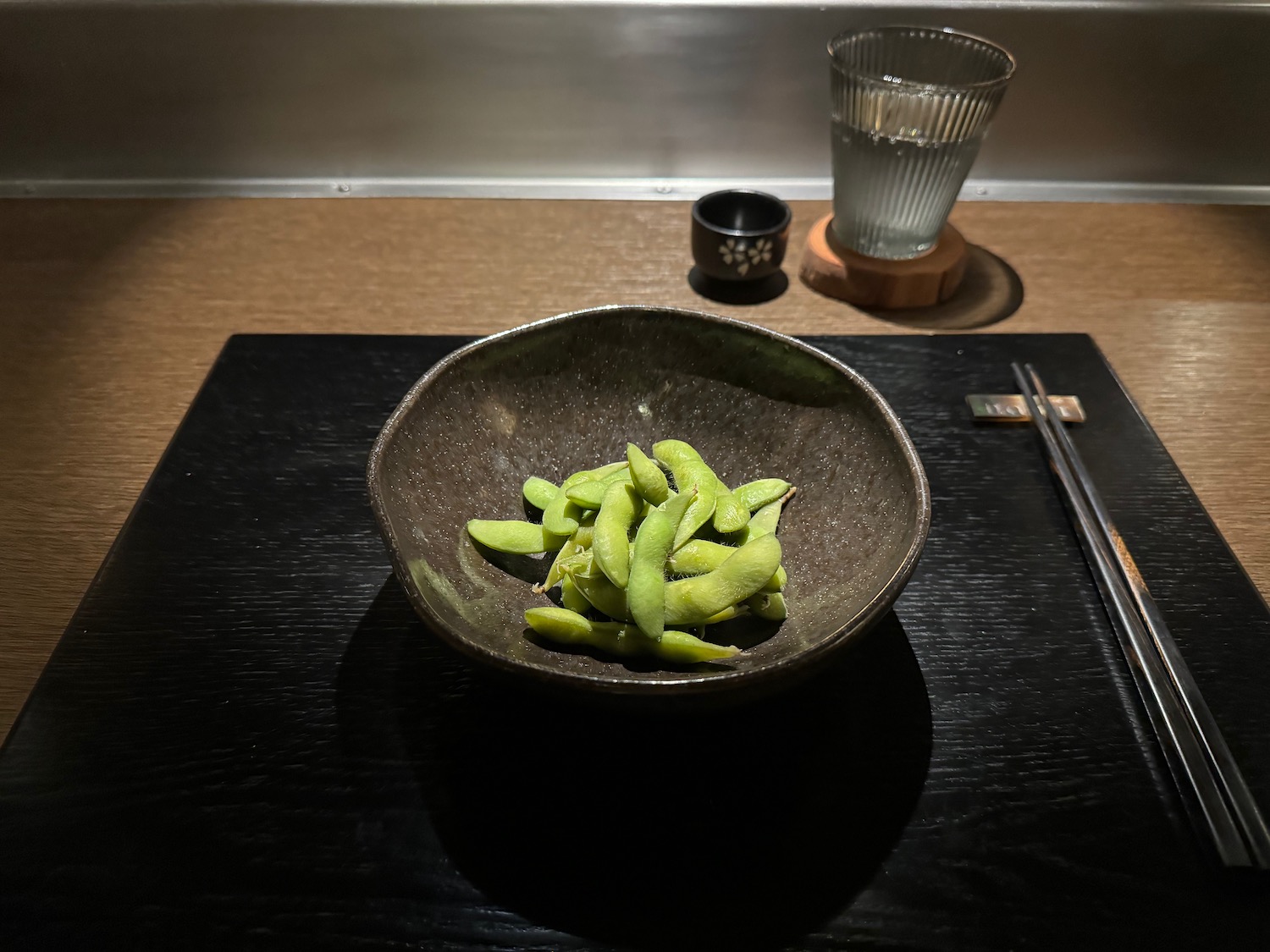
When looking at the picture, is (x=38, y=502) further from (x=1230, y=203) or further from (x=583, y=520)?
(x=1230, y=203)

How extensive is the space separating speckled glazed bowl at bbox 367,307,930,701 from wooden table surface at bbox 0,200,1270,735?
17.6 inches

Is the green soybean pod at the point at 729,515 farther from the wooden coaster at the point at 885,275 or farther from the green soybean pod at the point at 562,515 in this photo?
the wooden coaster at the point at 885,275

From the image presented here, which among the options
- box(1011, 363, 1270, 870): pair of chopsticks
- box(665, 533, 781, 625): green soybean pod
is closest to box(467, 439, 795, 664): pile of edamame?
box(665, 533, 781, 625): green soybean pod

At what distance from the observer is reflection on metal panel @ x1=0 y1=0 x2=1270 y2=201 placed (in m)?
1.52

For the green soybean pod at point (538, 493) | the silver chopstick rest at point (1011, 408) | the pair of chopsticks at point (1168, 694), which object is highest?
the green soybean pod at point (538, 493)

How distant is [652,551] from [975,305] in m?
1.00

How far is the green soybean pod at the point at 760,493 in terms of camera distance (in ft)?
2.70

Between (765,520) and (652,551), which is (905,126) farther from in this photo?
(652,551)

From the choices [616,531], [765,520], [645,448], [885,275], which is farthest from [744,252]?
[616,531]

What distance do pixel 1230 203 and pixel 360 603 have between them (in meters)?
1.85

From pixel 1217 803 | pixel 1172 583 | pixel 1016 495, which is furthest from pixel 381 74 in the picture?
pixel 1217 803

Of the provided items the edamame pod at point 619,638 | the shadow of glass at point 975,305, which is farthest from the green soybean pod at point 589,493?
the shadow of glass at point 975,305

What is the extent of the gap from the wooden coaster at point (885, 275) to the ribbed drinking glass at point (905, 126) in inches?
1.2

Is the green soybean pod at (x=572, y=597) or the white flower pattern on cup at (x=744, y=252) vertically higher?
the green soybean pod at (x=572, y=597)
